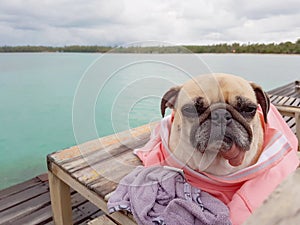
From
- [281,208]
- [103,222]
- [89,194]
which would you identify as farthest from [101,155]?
[281,208]

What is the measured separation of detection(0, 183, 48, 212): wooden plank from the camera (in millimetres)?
1669

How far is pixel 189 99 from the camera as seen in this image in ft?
2.81

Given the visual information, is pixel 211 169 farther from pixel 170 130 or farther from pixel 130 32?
pixel 130 32

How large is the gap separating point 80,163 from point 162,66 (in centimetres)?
62

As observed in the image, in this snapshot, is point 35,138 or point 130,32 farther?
point 35,138

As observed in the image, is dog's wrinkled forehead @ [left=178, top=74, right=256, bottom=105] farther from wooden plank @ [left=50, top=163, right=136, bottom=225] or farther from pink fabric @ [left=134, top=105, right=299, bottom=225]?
wooden plank @ [left=50, top=163, right=136, bottom=225]

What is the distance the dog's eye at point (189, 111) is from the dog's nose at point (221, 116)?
2.5 inches

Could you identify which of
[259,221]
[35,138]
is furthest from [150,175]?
[35,138]

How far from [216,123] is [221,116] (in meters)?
0.03

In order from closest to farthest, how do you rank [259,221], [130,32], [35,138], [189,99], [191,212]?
[259,221]
[191,212]
[189,99]
[130,32]
[35,138]

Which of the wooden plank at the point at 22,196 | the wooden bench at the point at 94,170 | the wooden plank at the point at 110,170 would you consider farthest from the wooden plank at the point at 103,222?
the wooden plank at the point at 22,196

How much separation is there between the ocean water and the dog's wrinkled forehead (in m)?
0.04

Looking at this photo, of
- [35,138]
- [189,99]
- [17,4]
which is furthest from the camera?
[17,4]

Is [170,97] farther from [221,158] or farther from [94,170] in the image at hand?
[94,170]
